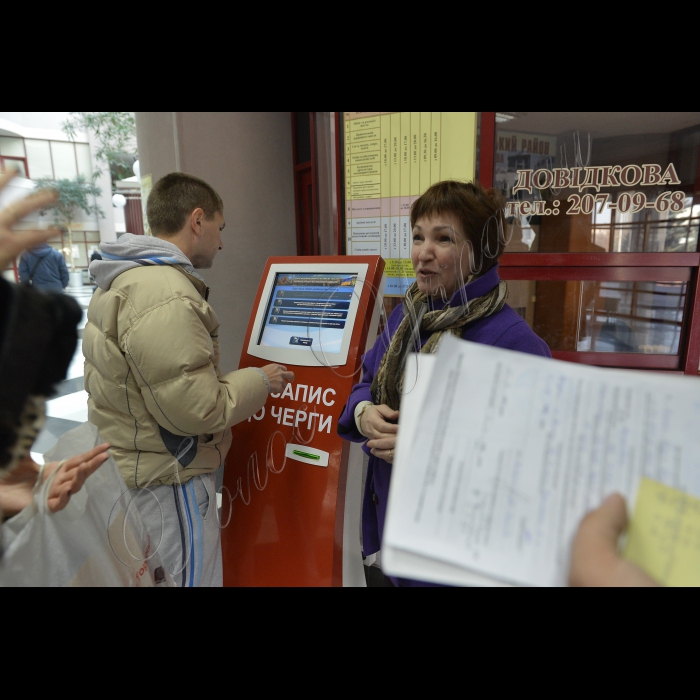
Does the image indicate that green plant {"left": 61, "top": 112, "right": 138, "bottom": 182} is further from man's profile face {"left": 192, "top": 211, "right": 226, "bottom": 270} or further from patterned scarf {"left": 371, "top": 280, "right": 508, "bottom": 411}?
patterned scarf {"left": 371, "top": 280, "right": 508, "bottom": 411}

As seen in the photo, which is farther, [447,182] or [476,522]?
[447,182]

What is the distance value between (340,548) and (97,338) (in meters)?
1.11

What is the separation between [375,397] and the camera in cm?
115

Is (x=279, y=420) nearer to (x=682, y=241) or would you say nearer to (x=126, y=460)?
(x=126, y=460)

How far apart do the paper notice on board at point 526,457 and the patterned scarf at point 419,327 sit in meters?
0.49

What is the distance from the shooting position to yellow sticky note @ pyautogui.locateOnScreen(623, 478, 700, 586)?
0.45 meters

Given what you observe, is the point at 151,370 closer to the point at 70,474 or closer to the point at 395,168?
the point at 70,474

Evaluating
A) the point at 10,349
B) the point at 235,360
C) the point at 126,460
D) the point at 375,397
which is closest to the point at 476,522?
the point at 10,349

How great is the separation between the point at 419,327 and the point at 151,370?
2.55 feet

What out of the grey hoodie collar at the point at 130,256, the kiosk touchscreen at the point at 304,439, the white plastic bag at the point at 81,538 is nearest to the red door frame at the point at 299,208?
the kiosk touchscreen at the point at 304,439

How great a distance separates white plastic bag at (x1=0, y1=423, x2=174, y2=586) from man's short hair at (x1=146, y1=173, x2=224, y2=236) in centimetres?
87

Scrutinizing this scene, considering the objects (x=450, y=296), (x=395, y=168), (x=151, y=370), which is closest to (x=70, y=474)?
(x=151, y=370)

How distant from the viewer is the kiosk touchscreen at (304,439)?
1661 millimetres

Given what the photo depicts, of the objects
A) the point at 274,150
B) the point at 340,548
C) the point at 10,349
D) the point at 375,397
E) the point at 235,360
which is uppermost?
the point at 274,150
